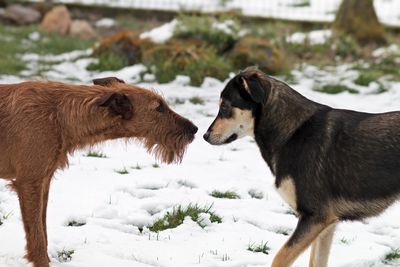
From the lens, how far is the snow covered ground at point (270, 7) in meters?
16.9

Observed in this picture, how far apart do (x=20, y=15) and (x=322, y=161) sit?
44.0 feet

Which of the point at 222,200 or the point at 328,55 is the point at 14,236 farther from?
the point at 328,55

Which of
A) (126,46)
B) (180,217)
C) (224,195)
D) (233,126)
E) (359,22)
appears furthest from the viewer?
(359,22)

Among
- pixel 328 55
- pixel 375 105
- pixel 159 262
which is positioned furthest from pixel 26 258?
pixel 328 55

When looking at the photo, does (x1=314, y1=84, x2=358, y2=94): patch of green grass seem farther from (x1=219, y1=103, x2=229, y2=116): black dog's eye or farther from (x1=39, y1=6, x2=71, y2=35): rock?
(x1=39, y1=6, x2=71, y2=35): rock

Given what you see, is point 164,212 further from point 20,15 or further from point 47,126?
point 20,15

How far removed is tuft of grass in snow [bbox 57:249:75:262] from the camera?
4.72 meters

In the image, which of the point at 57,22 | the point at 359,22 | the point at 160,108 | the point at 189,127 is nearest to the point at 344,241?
the point at 189,127

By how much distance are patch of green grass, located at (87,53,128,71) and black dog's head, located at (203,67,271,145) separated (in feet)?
21.4

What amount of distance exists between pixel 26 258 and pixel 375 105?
6.56 metres

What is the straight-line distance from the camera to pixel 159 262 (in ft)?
15.7

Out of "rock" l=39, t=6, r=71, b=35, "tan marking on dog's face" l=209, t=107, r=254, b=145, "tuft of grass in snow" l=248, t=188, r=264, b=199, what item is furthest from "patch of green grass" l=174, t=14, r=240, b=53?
"tan marking on dog's face" l=209, t=107, r=254, b=145

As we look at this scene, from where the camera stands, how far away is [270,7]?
1773cm

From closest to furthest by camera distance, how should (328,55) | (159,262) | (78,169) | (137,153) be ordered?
(159,262), (78,169), (137,153), (328,55)
